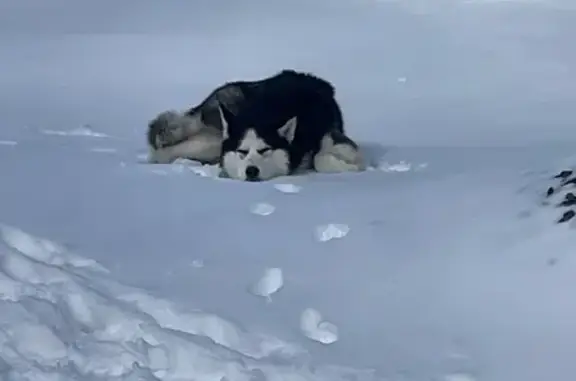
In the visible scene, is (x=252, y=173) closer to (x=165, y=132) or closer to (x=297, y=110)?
(x=297, y=110)

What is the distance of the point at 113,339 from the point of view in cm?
404

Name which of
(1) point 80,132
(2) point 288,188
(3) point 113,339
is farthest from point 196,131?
(3) point 113,339

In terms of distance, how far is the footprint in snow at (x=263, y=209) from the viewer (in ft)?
19.5

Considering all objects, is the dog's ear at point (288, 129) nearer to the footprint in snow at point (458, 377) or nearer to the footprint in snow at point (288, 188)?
the footprint in snow at point (288, 188)

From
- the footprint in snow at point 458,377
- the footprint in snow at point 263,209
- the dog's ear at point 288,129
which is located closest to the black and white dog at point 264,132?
the dog's ear at point 288,129

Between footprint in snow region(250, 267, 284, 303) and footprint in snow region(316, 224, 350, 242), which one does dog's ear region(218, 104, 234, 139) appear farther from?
footprint in snow region(250, 267, 284, 303)

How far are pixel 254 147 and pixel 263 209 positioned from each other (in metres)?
1.14

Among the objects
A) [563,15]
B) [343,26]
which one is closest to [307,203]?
[343,26]

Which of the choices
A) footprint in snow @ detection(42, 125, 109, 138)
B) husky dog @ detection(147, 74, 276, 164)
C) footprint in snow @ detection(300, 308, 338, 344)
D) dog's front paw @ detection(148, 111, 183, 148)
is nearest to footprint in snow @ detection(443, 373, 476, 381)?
footprint in snow @ detection(300, 308, 338, 344)

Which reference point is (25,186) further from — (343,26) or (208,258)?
(343,26)

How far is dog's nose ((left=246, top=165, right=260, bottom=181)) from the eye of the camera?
6938 mm

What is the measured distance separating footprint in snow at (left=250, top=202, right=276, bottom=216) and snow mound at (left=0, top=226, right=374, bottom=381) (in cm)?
136

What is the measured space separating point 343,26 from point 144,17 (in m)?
3.14

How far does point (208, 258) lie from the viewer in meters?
5.20
